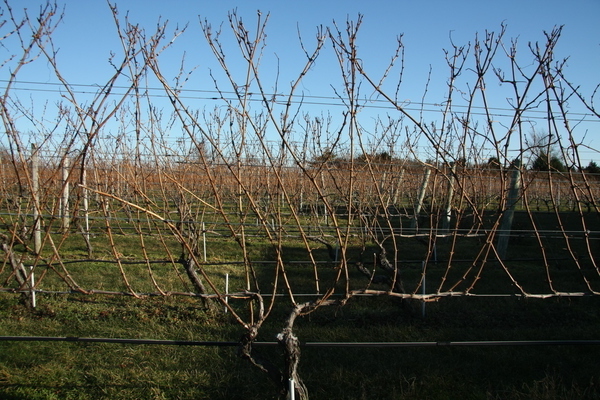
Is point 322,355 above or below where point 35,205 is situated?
below

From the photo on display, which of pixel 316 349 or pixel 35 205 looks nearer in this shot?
pixel 35 205

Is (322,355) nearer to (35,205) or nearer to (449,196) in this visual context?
(35,205)

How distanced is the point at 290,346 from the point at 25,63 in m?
2.17

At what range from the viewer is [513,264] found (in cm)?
729

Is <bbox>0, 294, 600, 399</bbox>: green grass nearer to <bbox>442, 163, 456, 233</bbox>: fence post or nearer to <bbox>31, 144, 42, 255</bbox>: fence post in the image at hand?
<bbox>31, 144, 42, 255</bbox>: fence post

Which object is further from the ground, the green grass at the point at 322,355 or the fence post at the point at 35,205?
the fence post at the point at 35,205

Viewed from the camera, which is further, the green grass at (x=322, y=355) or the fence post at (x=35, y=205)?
the green grass at (x=322, y=355)

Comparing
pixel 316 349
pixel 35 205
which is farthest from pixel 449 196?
pixel 35 205

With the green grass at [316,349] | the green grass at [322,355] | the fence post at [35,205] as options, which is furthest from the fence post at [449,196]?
the fence post at [35,205]

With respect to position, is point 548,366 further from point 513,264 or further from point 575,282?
point 513,264

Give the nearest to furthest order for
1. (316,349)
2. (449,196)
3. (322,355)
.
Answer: (322,355) < (316,349) < (449,196)

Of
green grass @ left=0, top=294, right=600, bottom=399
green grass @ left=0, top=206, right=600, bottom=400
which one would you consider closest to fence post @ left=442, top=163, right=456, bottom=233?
green grass @ left=0, top=206, right=600, bottom=400

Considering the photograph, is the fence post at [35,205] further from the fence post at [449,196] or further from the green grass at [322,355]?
the fence post at [449,196]

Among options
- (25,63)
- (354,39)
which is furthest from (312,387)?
(25,63)
